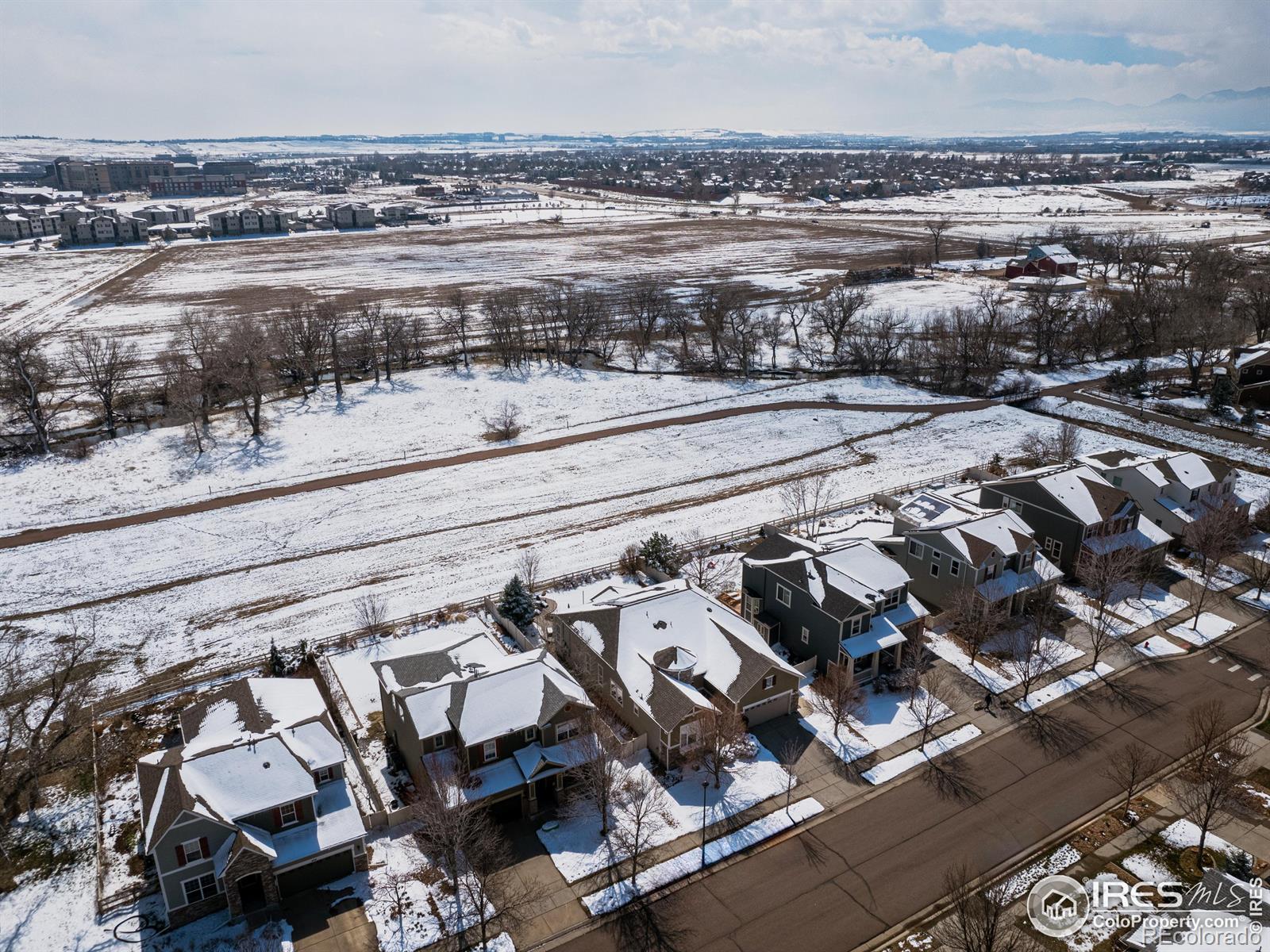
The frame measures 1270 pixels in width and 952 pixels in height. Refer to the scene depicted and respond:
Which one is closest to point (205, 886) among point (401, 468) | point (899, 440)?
point (401, 468)

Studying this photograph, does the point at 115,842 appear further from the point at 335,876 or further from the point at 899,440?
the point at 899,440

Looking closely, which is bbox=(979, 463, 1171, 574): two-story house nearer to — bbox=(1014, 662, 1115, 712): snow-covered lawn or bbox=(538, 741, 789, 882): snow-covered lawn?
bbox=(1014, 662, 1115, 712): snow-covered lawn

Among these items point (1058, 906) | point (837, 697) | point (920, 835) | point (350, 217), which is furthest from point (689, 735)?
point (350, 217)

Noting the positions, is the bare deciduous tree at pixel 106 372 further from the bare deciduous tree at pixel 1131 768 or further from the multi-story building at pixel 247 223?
the multi-story building at pixel 247 223

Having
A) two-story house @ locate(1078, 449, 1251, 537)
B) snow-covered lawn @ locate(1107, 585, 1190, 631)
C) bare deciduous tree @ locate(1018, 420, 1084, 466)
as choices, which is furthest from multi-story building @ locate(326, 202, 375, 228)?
snow-covered lawn @ locate(1107, 585, 1190, 631)

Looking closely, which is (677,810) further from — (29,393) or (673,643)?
(29,393)

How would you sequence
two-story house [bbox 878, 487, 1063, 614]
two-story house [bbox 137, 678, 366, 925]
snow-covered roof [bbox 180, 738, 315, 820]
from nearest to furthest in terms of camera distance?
1. two-story house [bbox 137, 678, 366, 925]
2. snow-covered roof [bbox 180, 738, 315, 820]
3. two-story house [bbox 878, 487, 1063, 614]

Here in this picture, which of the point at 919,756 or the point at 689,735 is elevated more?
the point at 689,735

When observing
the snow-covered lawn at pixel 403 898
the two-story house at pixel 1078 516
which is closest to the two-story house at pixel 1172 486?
the two-story house at pixel 1078 516
